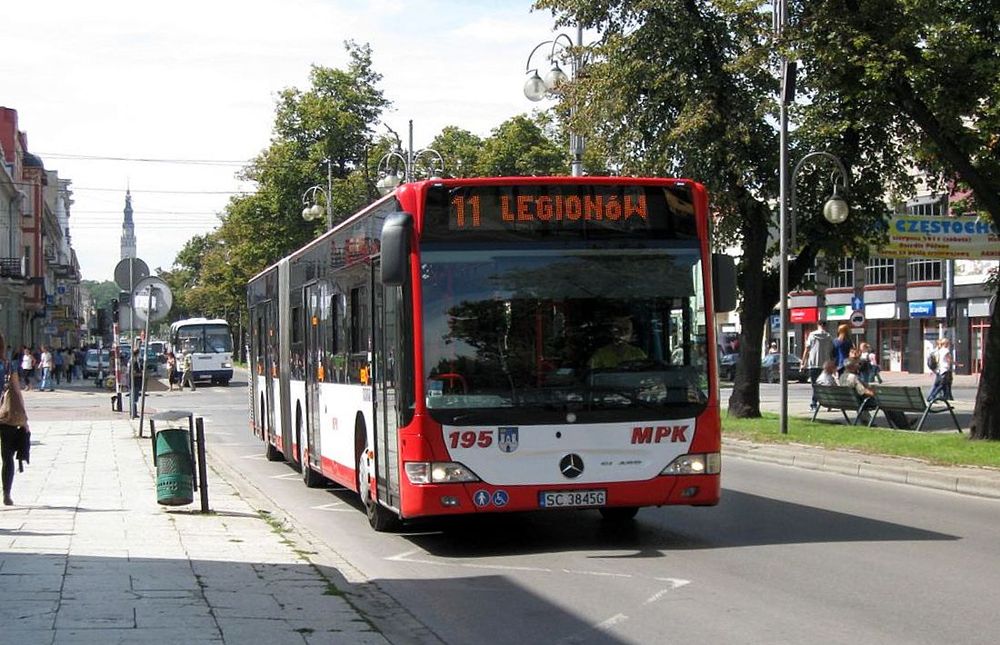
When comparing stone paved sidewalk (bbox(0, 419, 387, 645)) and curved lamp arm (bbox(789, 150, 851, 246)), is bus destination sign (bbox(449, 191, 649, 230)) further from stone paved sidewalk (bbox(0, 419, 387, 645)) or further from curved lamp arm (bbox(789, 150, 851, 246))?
Answer: curved lamp arm (bbox(789, 150, 851, 246))

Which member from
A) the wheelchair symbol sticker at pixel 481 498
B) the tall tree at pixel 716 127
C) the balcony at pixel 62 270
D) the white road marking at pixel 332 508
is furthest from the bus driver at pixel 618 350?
the balcony at pixel 62 270

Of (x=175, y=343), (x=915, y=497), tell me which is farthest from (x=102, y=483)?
(x=175, y=343)

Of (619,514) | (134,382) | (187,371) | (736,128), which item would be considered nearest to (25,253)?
(187,371)

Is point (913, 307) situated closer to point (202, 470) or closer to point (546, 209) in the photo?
point (202, 470)

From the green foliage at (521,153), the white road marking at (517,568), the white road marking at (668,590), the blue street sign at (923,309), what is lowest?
the white road marking at (517,568)

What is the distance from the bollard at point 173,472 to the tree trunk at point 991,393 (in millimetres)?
11601

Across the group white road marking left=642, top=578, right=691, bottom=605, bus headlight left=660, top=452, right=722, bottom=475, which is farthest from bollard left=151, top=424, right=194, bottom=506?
white road marking left=642, top=578, right=691, bottom=605

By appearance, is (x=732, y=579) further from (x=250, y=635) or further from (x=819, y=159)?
(x=819, y=159)

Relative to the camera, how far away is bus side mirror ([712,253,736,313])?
1138 cm

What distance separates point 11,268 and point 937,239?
1856 inches

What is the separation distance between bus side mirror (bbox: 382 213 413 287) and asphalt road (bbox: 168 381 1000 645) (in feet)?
7.48

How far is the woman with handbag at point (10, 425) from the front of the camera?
14.1 meters

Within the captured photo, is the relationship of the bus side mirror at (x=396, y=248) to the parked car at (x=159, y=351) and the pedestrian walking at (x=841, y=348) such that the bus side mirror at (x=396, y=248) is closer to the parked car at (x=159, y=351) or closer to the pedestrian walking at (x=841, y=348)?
the pedestrian walking at (x=841, y=348)

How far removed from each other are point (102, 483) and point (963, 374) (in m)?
52.1
